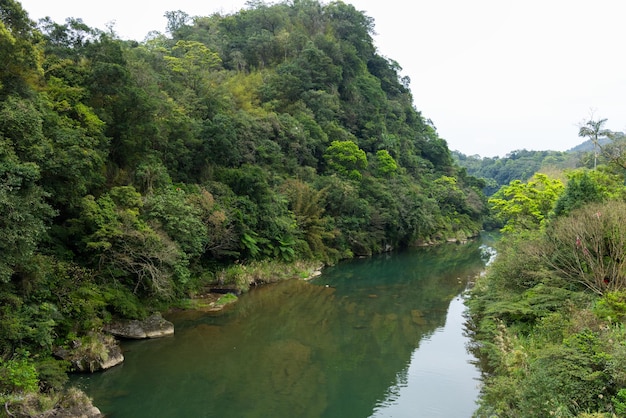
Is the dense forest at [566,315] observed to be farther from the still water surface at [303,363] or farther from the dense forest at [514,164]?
the dense forest at [514,164]

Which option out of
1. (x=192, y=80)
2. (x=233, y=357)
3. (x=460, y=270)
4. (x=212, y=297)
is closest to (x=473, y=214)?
(x=460, y=270)

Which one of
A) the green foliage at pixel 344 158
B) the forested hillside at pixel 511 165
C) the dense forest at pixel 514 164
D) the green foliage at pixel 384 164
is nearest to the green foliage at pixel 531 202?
the green foliage at pixel 344 158

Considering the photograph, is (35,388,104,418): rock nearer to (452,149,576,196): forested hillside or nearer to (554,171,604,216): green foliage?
(554,171,604,216): green foliage

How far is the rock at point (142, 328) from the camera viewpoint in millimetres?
14445

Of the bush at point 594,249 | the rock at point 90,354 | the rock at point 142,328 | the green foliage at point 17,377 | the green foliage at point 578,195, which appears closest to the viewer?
the green foliage at point 17,377

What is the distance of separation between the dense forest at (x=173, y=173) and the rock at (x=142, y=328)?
0.37 metres

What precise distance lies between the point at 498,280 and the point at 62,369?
47.8 ft

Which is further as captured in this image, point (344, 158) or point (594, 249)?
point (344, 158)

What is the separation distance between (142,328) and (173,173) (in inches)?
368

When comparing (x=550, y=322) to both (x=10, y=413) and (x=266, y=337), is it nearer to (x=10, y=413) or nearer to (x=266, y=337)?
(x=266, y=337)

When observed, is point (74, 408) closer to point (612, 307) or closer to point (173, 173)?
point (612, 307)

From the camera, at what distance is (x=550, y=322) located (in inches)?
451

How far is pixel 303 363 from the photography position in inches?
539

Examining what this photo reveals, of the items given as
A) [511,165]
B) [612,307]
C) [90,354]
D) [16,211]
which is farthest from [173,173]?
[511,165]
